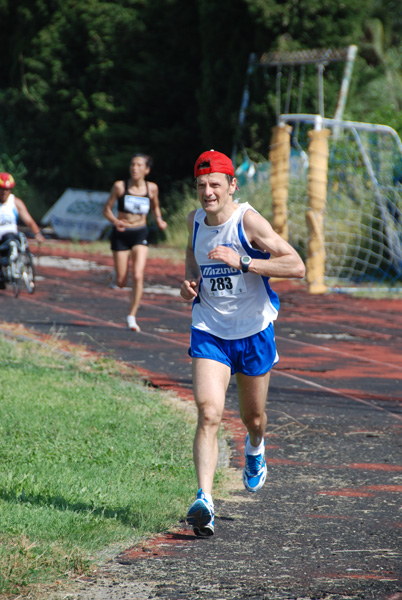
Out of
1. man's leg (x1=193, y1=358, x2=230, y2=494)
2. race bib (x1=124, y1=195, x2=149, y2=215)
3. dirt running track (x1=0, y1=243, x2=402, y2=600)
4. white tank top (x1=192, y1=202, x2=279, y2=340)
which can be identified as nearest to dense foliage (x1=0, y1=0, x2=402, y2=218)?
dirt running track (x1=0, y1=243, x2=402, y2=600)

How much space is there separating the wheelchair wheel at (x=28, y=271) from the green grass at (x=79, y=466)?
6.20 metres

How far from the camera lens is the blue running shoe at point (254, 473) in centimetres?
563

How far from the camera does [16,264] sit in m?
15.1

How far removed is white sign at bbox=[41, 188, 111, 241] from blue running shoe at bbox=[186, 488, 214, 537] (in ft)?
72.3

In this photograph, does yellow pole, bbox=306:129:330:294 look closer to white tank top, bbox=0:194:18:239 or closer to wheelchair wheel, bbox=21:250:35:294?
wheelchair wheel, bbox=21:250:35:294

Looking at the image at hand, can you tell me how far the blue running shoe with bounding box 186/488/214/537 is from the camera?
190 inches

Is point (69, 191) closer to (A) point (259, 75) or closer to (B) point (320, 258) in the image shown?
(A) point (259, 75)

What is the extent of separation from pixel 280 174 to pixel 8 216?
17.4 feet

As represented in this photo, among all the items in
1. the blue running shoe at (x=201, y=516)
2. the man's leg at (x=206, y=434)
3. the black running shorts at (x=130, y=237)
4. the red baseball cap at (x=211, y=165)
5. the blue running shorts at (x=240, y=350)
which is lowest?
the black running shorts at (x=130, y=237)

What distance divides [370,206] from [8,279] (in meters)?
7.98


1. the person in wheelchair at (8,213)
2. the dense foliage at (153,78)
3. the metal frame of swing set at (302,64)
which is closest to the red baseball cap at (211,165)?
the person in wheelchair at (8,213)

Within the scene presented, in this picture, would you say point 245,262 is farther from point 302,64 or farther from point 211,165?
point 302,64

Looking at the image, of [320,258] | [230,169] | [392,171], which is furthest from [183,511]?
[392,171]

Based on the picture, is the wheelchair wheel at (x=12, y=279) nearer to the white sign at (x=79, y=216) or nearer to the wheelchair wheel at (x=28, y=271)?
the wheelchair wheel at (x=28, y=271)
